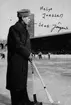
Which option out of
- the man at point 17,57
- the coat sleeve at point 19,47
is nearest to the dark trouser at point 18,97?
the man at point 17,57

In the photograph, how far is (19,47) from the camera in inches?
60.2

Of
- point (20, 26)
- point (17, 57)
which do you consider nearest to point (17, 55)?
point (17, 57)

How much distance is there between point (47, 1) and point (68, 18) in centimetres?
28

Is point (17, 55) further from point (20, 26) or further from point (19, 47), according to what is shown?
point (20, 26)

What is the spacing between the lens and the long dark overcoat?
1531mm

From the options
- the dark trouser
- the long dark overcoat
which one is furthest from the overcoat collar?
the dark trouser

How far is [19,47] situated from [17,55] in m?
0.05

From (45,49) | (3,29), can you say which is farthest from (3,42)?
(45,49)

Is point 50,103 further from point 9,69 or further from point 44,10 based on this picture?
point 44,10

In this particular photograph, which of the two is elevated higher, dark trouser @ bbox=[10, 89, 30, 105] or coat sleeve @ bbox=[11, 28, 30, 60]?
coat sleeve @ bbox=[11, 28, 30, 60]

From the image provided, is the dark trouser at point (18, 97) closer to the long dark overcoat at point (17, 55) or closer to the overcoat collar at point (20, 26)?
the long dark overcoat at point (17, 55)

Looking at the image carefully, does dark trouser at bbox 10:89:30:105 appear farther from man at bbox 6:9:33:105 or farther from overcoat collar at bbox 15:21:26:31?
overcoat collar at bbox 15:21:26:31

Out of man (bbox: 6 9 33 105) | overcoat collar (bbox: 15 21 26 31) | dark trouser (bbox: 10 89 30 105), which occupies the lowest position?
dark trouser (bbox: 10 89 30 105)

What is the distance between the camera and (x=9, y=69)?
156 centimetres
